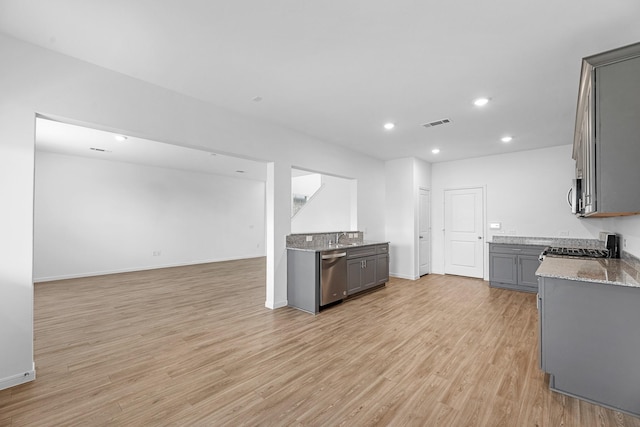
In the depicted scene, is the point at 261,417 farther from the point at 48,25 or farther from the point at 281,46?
the point at 48,25

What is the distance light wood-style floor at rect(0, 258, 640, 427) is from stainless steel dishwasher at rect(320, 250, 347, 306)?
208 mm

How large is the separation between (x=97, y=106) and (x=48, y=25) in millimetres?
703

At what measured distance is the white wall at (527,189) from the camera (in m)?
5.42

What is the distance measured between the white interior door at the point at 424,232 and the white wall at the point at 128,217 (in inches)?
238

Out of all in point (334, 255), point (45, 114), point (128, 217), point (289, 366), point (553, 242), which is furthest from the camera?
point (128, 217)

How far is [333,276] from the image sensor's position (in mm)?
4398

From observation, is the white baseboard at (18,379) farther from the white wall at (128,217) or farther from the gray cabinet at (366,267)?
the white wall at (128,217)

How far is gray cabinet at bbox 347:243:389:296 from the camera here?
15.9ft

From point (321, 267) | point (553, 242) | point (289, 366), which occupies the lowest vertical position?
point (289, 366)

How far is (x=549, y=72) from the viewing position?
2.79 metres

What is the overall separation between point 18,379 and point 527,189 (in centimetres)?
785

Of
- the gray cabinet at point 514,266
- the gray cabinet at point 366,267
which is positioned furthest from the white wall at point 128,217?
the gray cabinet at point 514,266

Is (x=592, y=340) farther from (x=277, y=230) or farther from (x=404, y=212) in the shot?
(x=404, y=212)

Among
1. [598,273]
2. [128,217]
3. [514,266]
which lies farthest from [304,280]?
[128,217]
